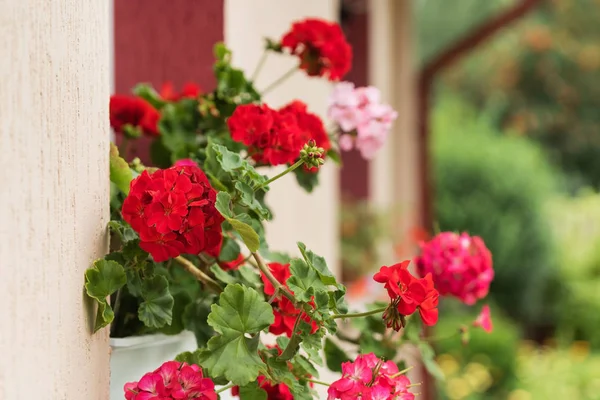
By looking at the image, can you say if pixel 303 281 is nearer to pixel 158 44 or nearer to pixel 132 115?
pixel 132 115

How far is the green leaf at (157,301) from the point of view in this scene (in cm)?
70

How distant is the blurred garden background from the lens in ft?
15.6

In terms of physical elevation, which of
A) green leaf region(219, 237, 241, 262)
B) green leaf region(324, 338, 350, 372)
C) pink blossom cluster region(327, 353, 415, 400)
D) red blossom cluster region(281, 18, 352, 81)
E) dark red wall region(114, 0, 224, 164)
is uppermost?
dark red wall region(114, 0, 224, 164)

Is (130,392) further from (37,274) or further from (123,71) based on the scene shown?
(123,71)

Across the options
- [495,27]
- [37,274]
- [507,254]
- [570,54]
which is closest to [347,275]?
[495,27]

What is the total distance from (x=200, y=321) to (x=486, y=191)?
251 inches

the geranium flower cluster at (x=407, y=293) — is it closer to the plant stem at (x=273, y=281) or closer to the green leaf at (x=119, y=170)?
the plant stem at (x=273, y=281)

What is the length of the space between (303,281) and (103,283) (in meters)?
0.16

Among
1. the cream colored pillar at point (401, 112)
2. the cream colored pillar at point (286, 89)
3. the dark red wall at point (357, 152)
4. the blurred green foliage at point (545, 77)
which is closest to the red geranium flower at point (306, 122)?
the cream colored pillar at point (286, 89)

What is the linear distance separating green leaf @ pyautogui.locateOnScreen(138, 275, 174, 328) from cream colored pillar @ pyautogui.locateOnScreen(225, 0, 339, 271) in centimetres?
64

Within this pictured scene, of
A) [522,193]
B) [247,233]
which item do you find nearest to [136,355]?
[247,233]

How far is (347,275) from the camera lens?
2.94m

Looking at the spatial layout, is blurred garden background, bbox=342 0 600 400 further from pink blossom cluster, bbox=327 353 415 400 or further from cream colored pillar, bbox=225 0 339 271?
pink blossom cluster, bbox=327 353 415 400

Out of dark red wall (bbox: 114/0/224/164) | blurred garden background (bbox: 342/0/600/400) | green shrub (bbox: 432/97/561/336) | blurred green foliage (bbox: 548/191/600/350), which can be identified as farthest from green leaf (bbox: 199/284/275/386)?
blurred green foliage (bbox: 548/191/600/350)
